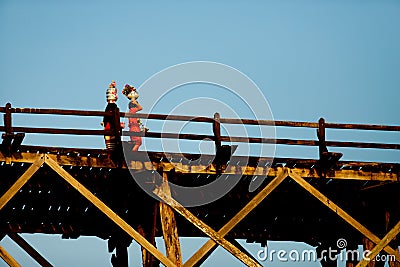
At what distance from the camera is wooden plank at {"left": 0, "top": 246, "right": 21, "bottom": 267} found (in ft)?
72.2

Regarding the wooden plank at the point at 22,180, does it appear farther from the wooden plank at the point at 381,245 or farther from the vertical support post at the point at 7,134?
the wooden plank at the point at 381,245

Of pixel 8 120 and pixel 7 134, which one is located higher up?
pixel 8 120

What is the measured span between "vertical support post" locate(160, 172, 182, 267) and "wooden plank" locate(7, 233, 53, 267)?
11.8 feet

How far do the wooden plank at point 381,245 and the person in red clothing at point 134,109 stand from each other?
499 centimetres

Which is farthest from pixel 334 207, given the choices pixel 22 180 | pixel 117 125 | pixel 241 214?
pixel 22 180

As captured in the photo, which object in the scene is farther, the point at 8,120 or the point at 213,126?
the point at 213,126

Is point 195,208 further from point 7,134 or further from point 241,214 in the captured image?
point 7,134

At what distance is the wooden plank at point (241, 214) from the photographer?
875 inches

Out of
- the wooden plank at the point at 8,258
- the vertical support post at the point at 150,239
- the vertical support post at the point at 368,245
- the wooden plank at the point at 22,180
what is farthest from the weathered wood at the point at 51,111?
the vertical support post at the point at 368,245

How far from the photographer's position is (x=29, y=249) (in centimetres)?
2547

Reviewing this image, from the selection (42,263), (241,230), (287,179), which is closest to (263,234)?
(241,230)

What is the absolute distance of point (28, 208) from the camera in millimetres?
24234

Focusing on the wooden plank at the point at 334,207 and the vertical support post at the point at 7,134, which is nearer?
the vertical support post at the point at 7,134

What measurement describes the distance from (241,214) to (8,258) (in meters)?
4.30
